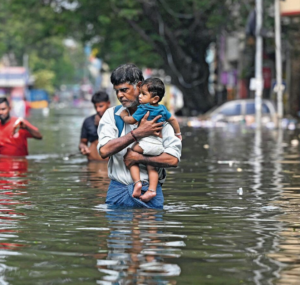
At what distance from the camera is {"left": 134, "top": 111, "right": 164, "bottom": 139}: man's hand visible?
9149 millimetres

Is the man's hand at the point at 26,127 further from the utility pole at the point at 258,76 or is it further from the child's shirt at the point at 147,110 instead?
the utility pole at the point at 258,76

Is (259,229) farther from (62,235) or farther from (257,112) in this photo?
(257,112)

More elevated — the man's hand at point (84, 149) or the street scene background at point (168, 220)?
the man's hand at point (84, 149)

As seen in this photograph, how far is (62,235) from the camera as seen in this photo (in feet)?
29.9

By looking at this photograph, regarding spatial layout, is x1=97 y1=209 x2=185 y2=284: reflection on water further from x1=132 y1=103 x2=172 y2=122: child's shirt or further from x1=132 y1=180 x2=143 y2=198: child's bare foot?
x1=132 y1=103 x2=172 y2=122: child's shirt

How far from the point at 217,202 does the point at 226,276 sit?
202 inches

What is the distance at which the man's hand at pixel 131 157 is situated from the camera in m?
9.32

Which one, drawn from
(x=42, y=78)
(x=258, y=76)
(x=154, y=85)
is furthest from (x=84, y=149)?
(x=42, y=78)

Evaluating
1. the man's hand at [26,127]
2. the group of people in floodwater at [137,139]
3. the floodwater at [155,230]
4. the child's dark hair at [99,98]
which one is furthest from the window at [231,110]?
the group of people in floodwater at [137,139]

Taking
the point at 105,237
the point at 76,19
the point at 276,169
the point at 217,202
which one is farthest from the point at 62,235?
the point at 76,19

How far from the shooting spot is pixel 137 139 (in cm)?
926

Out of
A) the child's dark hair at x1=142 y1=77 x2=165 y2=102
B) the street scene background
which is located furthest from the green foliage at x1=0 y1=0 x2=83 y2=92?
the child's dark hair at x1=142 y1=77 x2=165 y2=102

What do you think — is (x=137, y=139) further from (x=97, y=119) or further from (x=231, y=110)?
(x=231, y=110)

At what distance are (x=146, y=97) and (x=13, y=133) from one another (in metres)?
8.42
